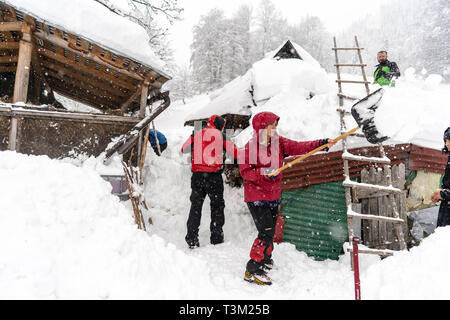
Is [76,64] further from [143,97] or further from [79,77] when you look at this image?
[143,97]

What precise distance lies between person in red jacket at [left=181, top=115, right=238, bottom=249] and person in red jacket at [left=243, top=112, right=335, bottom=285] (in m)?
1.05

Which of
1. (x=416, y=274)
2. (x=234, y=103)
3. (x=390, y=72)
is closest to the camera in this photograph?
(x=416, y=274)

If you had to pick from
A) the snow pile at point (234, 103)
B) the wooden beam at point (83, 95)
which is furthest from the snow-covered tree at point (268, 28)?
the wooden beam at point (83, 95)

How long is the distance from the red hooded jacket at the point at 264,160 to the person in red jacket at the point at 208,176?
1.02m

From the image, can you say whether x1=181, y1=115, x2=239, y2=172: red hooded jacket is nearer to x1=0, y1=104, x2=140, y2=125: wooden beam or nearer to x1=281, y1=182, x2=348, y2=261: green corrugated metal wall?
x1=281, y1=182, x2=348, y2=261: green corrugated metal wall

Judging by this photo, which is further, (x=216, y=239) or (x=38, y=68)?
(x=38, y=68)

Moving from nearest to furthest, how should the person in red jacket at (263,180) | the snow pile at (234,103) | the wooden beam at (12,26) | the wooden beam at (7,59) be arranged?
the person in red jacket at (263,180) < the wooden beam at (12,26) < the wooden beam at (7,59) < the snow pile at (234,103)

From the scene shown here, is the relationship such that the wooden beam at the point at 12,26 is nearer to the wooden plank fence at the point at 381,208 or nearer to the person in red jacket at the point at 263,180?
the person in red jacket at the point at 263,180

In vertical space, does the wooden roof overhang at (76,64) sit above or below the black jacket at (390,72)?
below

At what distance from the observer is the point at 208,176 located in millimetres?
4980

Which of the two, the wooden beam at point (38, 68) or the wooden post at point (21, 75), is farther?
the wooden beam at point (38, 68)

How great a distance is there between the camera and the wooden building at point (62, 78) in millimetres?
4836

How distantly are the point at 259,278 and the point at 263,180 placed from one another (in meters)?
1.31

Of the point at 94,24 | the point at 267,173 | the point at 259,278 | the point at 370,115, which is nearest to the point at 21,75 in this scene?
the point at 94,24
